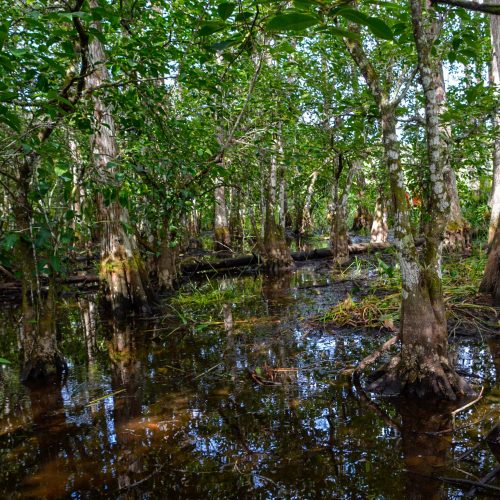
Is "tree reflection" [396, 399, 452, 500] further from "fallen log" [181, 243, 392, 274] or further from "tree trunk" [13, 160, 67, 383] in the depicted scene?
"fallen log" [181, 243, 392, 274]

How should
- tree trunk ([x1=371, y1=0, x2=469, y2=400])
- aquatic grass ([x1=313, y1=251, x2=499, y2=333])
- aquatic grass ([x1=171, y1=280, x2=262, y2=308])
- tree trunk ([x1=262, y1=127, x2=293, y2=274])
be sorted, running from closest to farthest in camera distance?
1. tree trunk ([x1=371, y1=0, x2=469, y2=400])
2. aquatic grass ([x1=313, y1=251, x2=499, y2=333])
3. aquatic grass ([x1=171, y1=280, x2=262, y2=308])
4. tree trunk ([x1=262, y1=127, x2=293, y2=274])

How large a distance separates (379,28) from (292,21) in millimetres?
196

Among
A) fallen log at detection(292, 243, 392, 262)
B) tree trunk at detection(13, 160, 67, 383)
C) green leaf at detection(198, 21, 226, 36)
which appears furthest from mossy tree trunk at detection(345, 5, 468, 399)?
fallen log at detection(292, 243, 392, 262)

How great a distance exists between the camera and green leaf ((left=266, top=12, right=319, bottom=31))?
990 millimetres

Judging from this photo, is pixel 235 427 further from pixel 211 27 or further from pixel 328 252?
pixel 328 252

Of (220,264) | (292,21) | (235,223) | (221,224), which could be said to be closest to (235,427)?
(292,21)

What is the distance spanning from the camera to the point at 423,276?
4.21m

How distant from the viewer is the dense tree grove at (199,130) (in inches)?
116

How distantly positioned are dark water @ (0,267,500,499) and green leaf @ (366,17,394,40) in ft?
8.99

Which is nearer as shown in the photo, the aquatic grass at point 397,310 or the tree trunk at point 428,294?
the tree trunk at point 428,294

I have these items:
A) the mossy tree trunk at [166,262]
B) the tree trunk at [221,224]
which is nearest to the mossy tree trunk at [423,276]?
the mossy tree trunk at [166,262]

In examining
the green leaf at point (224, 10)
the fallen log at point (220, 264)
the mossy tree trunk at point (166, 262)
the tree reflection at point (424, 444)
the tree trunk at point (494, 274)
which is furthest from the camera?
the fallen log at point (220, 264)

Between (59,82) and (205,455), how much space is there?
3979mm

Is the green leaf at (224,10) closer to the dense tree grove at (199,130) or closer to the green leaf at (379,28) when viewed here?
the dense tree grove at (199,130)
